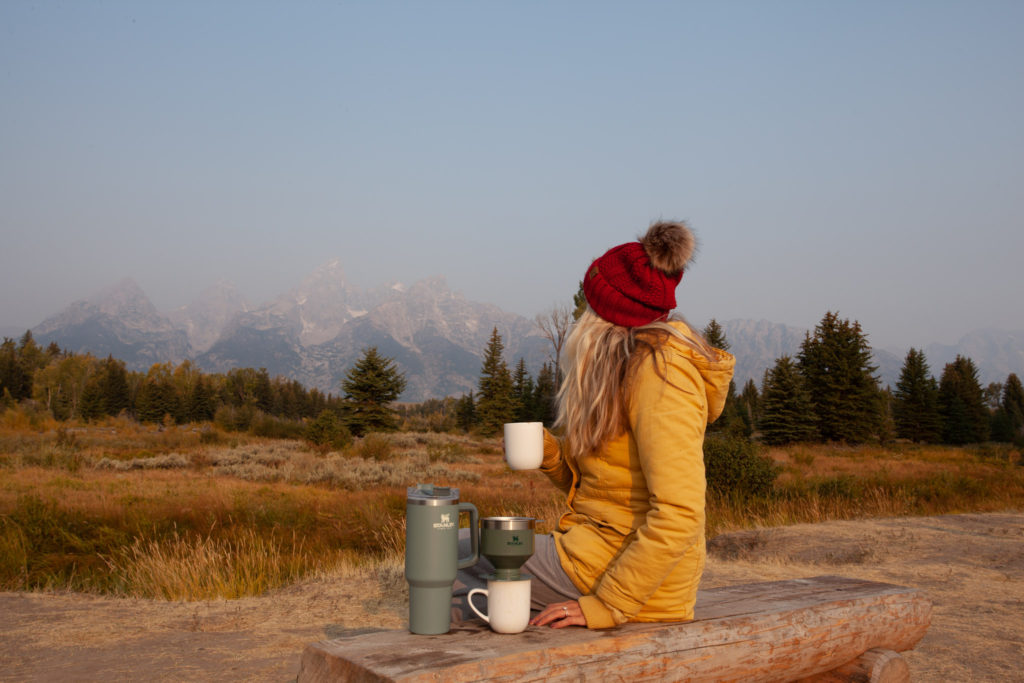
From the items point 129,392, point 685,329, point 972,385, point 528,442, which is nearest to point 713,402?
point 685,329

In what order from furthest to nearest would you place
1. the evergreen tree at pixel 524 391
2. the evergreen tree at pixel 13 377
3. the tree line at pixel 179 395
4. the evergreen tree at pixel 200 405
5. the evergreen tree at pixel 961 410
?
the evergreen tree at pixel 13 377
the evergreen tree at pixel 200 405
the evergreen tree at pixel 524 391
the evergreen tree at pixel 961 410
the tree line at pixel 179 395

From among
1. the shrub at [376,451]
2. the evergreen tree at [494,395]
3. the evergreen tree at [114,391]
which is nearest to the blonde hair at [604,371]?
the shrub at [376,451]

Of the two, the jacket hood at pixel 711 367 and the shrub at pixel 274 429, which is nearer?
the jacket hood at pixel 711 367

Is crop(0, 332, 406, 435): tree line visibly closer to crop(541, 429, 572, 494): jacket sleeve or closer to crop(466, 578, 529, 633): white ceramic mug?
crop(541, 429, 572, 494): jacket sleeve

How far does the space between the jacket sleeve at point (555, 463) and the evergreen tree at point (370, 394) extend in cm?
3897

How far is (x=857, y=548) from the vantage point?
28.8 ft

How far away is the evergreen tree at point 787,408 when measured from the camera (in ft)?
140

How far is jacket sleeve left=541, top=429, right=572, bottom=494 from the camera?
2820 mm

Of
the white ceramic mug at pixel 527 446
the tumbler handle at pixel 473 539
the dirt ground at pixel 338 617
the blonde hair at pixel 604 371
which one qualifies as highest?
the blonde hair at pixel 604 371

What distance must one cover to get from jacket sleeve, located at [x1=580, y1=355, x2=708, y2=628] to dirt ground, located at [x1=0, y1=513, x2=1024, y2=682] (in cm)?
286

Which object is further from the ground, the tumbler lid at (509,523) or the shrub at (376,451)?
the tumbler lid at (509,523)

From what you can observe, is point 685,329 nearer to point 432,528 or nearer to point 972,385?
point 432,528

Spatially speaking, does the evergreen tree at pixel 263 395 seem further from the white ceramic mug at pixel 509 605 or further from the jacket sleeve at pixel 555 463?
the white ceramic mug at pixel 509 605

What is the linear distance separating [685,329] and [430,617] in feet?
4.32
